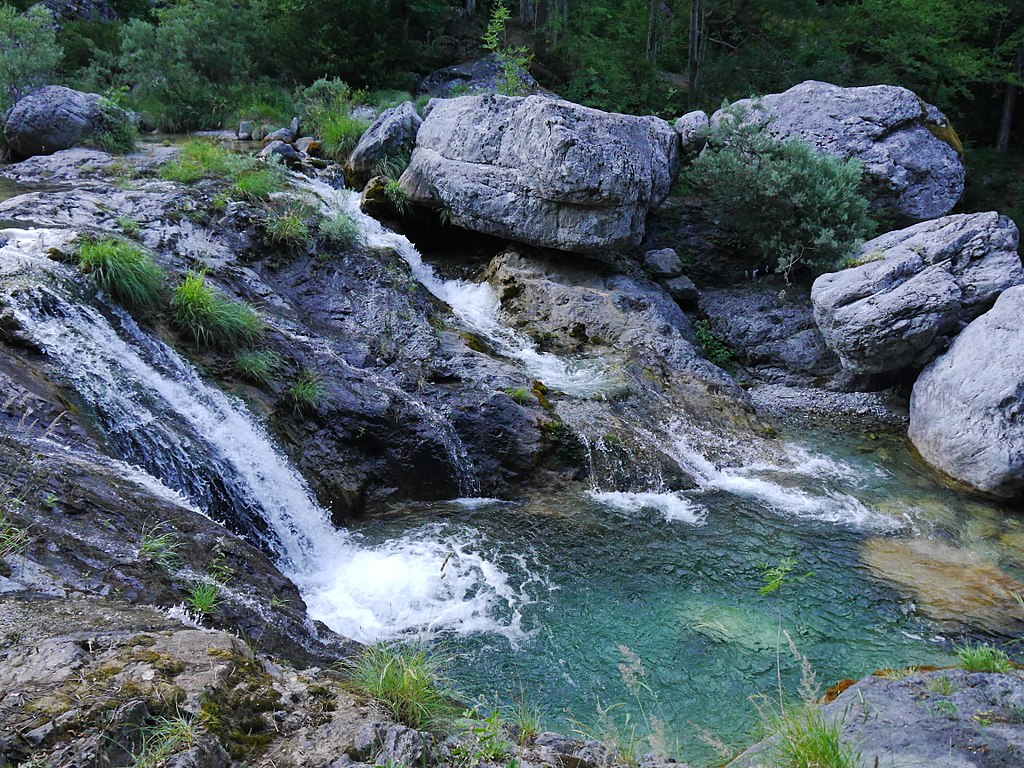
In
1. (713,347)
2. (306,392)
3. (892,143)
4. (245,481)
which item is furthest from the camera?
(892,143)

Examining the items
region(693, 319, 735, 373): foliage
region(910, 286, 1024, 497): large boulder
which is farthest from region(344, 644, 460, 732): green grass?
region(693, 319, 735, 373): foliage

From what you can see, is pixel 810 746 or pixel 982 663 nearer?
pixel 810 746

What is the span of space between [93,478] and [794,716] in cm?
432

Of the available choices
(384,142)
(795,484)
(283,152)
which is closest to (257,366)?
(795,484)

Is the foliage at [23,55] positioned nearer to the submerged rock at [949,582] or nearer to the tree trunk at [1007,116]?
the submerged rock at [949,582]

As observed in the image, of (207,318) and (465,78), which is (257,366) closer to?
(207,318)

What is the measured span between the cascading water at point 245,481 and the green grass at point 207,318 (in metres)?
0.47

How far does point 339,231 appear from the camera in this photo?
988 cm

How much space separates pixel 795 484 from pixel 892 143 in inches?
288

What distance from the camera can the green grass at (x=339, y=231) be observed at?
9.82m

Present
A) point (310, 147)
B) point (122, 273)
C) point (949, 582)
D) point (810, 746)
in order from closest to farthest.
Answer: point (810, 746) → point (949, 582) → point (122, 273) → point (310, 147)

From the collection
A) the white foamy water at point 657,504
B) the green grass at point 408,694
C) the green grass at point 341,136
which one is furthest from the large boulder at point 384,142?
the green grass at point 408,694

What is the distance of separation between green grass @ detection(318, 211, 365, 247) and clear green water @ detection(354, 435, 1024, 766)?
4.69m

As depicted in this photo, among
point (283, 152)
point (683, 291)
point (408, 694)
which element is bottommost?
point (683, 291)
